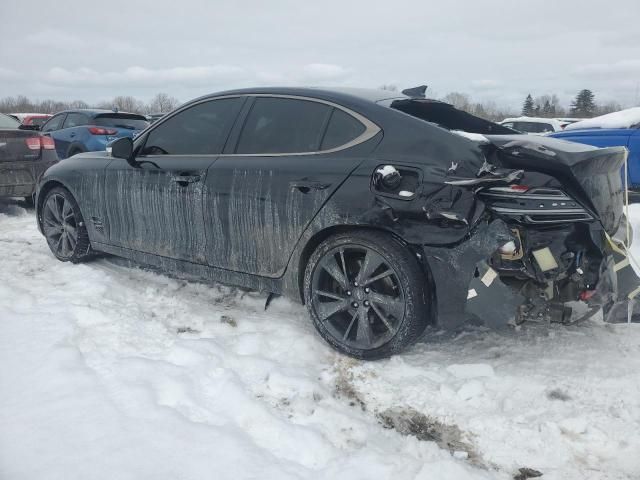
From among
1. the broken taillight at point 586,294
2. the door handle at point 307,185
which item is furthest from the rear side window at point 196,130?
the broken taillight at point 586,294

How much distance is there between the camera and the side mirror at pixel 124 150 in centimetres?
413

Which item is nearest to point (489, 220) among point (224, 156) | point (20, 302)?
point (224, 156)

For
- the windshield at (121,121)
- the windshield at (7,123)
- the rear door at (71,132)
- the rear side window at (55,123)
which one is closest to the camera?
the windshield at (7,123)

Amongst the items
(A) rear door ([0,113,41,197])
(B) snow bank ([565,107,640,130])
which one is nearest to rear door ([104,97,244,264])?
(A) rear door ([0,113,41,197])

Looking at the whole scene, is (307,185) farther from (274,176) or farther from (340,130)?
(340,130)

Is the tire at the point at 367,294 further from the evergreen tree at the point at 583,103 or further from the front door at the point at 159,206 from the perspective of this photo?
the evergreen tree at the point at 583,103

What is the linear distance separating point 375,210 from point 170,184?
1751 mm

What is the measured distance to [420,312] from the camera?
9.46ft

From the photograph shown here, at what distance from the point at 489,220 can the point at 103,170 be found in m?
3.31

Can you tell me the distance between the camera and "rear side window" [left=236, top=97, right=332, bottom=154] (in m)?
3.32

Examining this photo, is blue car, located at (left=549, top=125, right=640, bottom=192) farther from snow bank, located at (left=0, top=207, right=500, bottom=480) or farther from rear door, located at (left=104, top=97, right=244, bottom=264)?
rear door, located at (left=104, top=97, right=244, bottom=264)

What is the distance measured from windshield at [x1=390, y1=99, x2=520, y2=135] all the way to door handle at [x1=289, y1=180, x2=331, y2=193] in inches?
25.9

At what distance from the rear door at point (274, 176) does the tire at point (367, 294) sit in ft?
0.94

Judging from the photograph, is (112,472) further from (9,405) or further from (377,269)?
(377,269)
